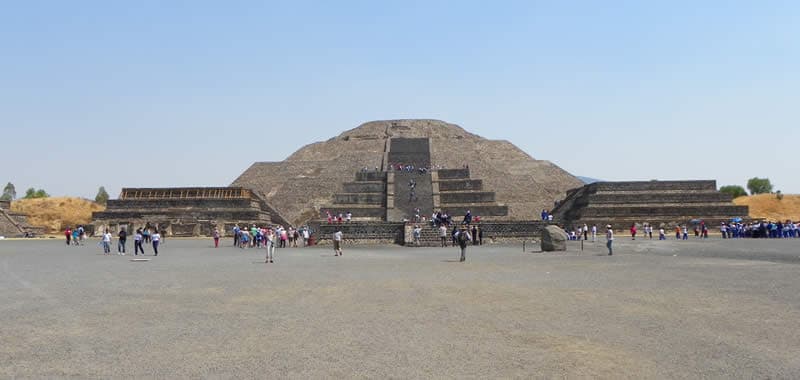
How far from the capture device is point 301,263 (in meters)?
18.8

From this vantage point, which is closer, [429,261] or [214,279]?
[214,279]

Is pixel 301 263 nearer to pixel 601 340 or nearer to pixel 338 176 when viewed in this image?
pixel 601 340

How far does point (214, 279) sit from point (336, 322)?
6.09 metres

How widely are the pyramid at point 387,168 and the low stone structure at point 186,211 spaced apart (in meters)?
6.04

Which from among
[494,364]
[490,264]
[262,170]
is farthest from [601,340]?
[262,170]

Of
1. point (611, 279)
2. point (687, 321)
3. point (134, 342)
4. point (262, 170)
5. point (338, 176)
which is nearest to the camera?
point (134, 342)

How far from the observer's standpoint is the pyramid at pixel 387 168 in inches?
2020

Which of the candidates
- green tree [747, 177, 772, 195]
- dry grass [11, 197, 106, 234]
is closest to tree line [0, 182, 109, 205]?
dry grass [11, 197, 106, 234]

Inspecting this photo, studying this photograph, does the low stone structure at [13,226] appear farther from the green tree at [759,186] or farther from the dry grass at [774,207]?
the green tree at [759,186]

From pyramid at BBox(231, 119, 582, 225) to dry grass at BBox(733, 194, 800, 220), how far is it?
14.6 meters

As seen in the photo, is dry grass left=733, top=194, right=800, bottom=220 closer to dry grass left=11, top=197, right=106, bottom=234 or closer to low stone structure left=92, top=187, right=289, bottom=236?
low stone structure left=92, top=187, right=289, bottom=236

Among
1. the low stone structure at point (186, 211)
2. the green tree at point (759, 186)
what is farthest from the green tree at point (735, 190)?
the low stone structure at point (186, 211)

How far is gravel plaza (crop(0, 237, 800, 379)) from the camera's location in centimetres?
624

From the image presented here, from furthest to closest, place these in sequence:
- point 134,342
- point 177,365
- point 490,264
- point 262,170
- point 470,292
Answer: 1. point 262,170
2. point 490,264
3. point 470,292
4. point 134,342
5. point 177,365
